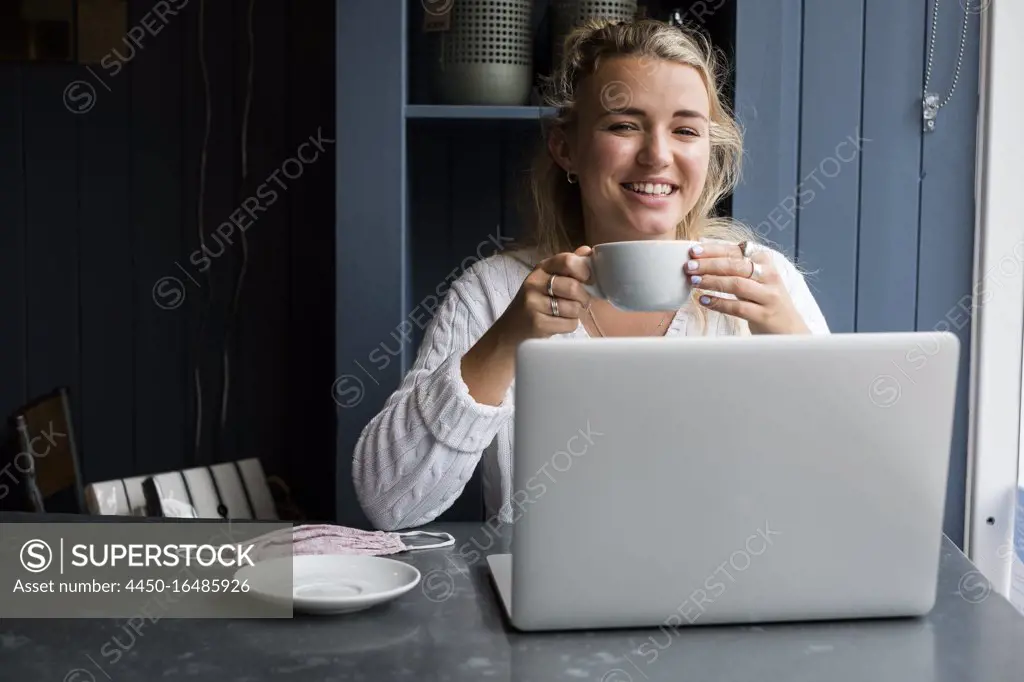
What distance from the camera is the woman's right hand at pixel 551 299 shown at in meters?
1.23

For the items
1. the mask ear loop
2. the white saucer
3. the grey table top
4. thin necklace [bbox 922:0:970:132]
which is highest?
thin necklace [bbox 922:0:970:132]

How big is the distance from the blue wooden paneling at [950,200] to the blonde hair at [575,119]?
43 cm

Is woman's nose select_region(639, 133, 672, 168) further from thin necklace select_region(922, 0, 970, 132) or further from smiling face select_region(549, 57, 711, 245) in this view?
thin necklace select_region(922, 0, 970, 132)

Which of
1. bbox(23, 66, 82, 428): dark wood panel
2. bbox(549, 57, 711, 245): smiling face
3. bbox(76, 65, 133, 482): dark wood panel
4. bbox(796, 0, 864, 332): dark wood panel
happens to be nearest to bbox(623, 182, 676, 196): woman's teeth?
bbox(549, 57, 711, 245): smiling face

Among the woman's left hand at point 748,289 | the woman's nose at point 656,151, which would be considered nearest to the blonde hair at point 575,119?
the woman's nose at point 656,151

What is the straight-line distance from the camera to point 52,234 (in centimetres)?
244

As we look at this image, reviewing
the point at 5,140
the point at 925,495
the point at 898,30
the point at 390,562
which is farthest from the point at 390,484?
the point at 5,140

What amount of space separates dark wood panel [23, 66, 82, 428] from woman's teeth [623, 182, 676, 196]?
1402mm

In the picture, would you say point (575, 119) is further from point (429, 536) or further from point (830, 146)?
point (429, 536)

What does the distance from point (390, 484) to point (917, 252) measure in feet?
4.07

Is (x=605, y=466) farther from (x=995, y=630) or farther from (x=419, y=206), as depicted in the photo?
(x=419, y=206)

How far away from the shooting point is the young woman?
4.20 feet

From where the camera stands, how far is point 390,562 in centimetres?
104

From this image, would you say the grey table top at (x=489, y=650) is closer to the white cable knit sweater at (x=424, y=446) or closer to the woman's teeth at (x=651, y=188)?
the white cable knit sweater at (x=424, y=446)
